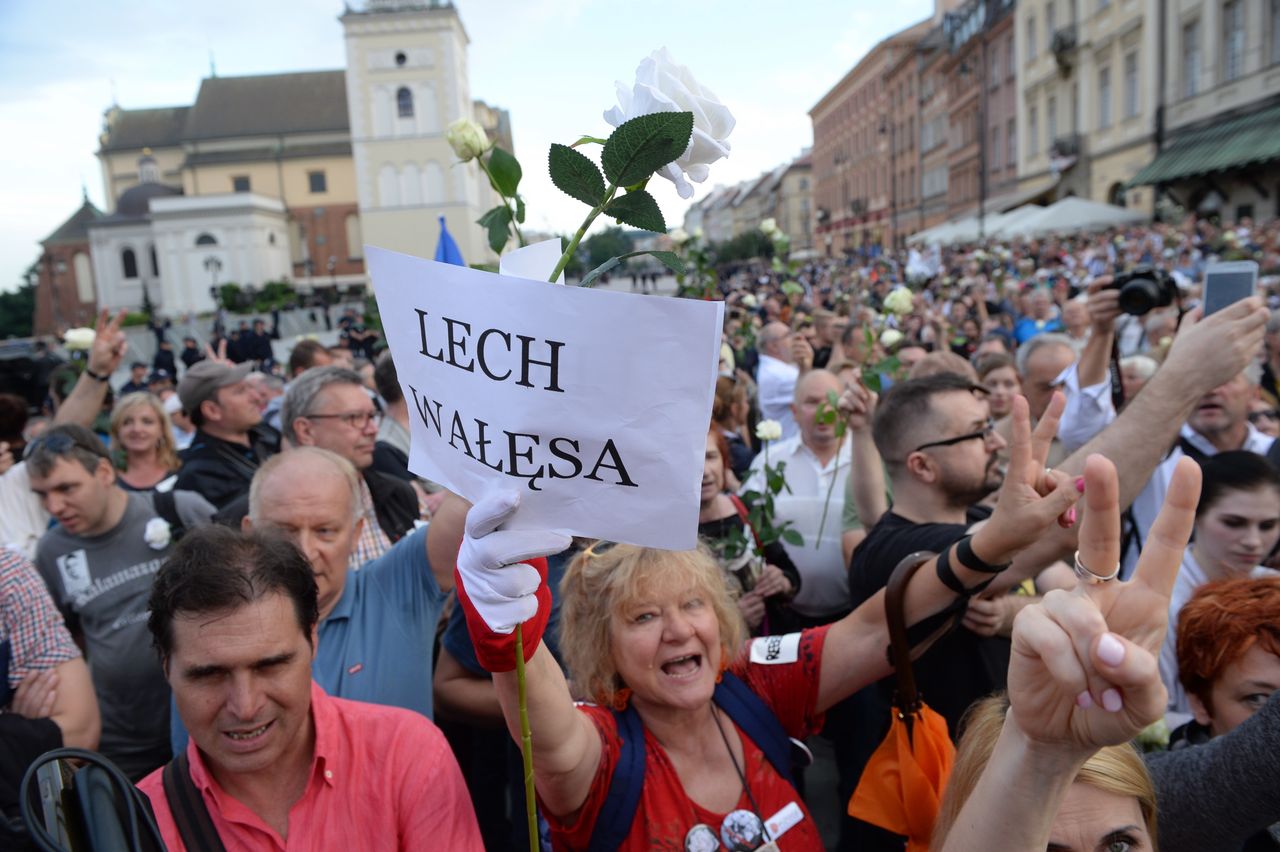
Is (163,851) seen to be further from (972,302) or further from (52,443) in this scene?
(972,302)

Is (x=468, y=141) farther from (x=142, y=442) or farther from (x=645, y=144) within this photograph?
(x=142, y=442)

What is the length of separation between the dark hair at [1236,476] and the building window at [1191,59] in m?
30.6

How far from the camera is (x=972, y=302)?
11789mm

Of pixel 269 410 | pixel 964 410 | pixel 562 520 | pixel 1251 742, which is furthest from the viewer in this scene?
pixel 269 410

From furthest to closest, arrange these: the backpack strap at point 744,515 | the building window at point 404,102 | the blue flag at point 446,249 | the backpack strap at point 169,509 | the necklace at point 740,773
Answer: the building window at point 404,102, the blue flag at point 446,249, the backpack strap at point 169,509, the backpack strap at point 744,515, the necklace at point 740,773

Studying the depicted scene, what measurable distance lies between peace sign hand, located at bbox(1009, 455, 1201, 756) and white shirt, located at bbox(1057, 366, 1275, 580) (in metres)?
2.53

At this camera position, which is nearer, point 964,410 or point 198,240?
point 964,410

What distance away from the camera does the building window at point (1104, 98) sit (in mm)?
33031

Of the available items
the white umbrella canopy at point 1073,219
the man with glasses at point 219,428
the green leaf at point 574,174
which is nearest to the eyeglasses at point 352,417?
the man with glasses at point 219,428

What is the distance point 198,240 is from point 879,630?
65.1 meters

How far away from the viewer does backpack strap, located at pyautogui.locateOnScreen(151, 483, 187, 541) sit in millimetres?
3699

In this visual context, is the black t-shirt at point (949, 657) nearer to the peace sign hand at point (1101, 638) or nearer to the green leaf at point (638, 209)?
the peace sign hand at point (1101, 638)

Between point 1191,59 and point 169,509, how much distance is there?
110 ft

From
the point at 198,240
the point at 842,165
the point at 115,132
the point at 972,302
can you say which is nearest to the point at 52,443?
the point at 972,302
